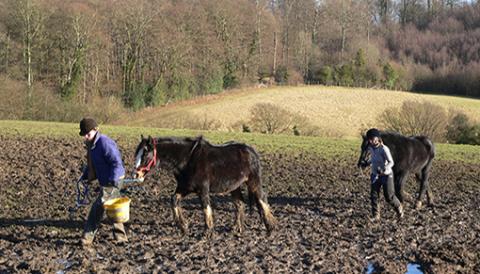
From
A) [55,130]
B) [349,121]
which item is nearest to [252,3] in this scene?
[349,121]

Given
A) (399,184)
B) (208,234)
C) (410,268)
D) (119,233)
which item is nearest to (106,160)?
(119,233)

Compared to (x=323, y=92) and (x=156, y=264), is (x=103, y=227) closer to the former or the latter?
(x=156, y=264)

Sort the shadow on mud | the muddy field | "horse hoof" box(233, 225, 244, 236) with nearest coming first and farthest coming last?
the muddy field → "horse hoof" box(233, 225, 244, 236) → the shadow on mud

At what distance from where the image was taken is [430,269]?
6.75 metres

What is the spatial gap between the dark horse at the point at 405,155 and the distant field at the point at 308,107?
950 inches

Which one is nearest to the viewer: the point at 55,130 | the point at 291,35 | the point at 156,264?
the point at 156,264

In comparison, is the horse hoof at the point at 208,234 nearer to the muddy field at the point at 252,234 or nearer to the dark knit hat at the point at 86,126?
the muddy field at the point at 252,234

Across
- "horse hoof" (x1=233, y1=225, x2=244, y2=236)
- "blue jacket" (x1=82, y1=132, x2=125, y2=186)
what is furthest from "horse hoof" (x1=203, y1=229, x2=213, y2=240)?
"blue jacket" (x1=82, y1=132, x2=125, y2=186)

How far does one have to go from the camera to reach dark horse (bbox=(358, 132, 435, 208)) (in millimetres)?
10102

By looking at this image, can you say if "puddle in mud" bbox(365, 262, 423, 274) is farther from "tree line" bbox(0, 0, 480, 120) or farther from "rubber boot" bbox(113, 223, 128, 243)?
"tree line" bbox(0, 0, 480, 120)

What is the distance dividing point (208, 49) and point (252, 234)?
45.8 m

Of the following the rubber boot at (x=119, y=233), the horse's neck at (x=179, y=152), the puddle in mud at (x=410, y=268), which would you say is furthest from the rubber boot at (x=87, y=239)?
the puddle in mud at (x=410, y=268)

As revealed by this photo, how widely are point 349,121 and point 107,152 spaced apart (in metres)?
39.5

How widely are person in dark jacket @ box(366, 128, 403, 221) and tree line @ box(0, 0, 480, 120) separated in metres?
27.5
